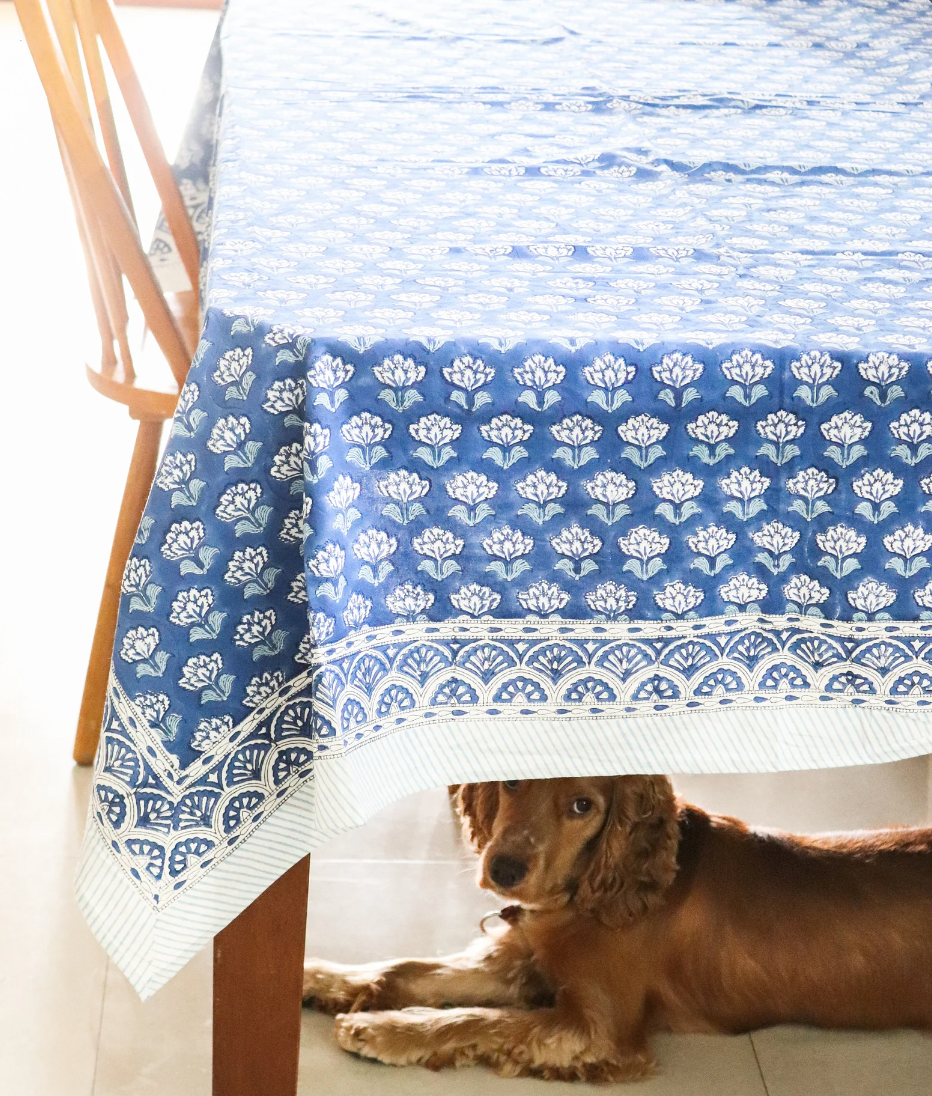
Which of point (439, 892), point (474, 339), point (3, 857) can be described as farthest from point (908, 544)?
point (3, 857)

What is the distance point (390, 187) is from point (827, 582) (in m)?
0.53

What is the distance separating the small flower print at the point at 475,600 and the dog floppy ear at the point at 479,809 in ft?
1.24

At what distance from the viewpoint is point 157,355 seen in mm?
1538

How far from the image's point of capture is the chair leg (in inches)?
56.7

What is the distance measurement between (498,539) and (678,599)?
13 centimetres

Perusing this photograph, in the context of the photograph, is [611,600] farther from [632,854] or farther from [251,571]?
[632,854]

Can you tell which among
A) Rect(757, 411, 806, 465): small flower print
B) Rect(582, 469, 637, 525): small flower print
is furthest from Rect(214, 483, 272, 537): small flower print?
Rect(757, 411, 806, 465): small flower print

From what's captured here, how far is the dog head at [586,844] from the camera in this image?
1138mm

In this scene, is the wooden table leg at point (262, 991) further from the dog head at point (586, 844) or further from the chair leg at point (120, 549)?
the chair leg at point (120, 549)

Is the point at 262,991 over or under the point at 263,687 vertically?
under

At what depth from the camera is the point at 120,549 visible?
4.74ft

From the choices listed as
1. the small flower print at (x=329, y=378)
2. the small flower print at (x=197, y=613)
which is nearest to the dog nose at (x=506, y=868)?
the small flower print at (x=197, y=613)

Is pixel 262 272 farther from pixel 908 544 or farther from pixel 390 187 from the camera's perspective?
pixel 908 544

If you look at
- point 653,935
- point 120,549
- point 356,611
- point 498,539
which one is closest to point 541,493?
point 498,539
